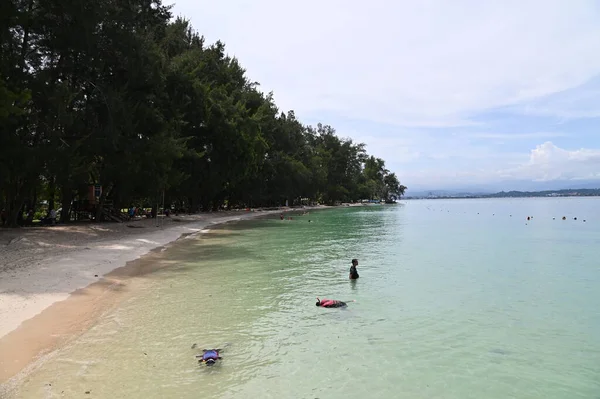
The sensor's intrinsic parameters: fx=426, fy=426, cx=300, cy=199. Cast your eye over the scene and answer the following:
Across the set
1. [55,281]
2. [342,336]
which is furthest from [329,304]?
[55,281]

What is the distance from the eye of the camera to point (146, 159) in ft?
105

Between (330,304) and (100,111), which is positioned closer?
(330,304)

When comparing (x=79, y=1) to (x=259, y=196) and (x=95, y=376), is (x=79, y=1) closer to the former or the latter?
(x=95, y=376)

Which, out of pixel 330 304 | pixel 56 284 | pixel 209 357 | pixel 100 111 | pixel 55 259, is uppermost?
pixel 100 111

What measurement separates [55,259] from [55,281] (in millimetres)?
4447

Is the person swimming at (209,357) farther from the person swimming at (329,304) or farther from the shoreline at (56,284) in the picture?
the person swimming at (329,304)

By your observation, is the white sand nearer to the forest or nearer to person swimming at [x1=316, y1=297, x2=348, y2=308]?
the forest

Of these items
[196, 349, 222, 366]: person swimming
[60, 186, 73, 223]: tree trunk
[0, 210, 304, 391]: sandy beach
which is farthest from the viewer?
[60, 186, 73, 223]: tree trunk

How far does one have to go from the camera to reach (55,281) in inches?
567

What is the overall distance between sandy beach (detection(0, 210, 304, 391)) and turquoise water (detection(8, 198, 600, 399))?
0.72 metres

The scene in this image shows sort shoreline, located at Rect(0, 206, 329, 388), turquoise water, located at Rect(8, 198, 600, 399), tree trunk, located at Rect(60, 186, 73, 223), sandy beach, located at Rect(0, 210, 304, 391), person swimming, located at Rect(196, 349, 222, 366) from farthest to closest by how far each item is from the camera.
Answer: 1. tree trunk, located at Rect(60, 186, 73, 223)
2. sandy beach, located at Rect(0, 210, 304, 391)
3. shoreline, located at Rect(0, 206, 329, 388)
4. person swimming, located at Rect(196, 349, 222, 366)
5. turquoise water, located at Rect(8, 198, 600, 399)

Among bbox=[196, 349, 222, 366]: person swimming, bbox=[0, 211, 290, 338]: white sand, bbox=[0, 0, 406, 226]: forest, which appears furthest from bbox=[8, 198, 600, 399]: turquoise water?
bbox=[0, 0, 406, 226]: forest

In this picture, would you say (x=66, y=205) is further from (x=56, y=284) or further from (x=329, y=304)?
(x=329, y=304)

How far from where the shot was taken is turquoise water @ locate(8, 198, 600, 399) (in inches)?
310
